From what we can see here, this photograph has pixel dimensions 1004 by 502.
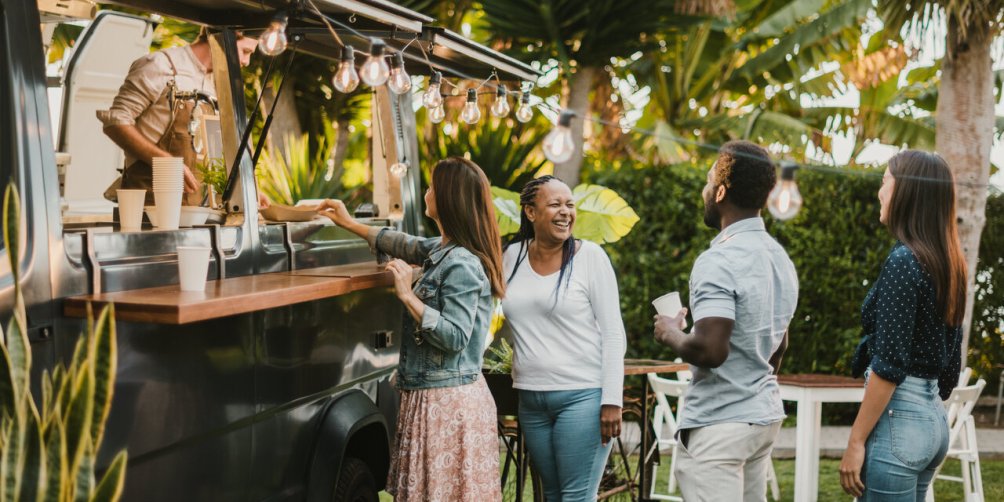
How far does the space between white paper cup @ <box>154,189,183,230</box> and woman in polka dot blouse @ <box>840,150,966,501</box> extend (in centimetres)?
240

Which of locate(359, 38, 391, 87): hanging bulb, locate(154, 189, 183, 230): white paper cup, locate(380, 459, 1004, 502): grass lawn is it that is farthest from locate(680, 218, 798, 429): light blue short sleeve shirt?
locate(380, 459, 1004, 502): grass lawn

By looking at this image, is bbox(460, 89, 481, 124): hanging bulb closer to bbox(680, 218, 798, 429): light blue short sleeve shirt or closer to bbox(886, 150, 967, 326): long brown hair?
bbox(680, 218, 798, 429): light blue short sleeve shirt

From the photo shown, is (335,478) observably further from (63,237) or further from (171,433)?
(63,237)

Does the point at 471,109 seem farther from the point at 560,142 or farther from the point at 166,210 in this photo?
the point at 166,210

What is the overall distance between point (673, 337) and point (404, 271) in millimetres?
1021

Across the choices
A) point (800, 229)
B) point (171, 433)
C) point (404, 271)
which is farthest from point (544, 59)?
point (171, 433)

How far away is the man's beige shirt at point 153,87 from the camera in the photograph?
14.6 ft

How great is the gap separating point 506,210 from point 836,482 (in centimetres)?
322

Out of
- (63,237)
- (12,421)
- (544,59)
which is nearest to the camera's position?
(12,421)

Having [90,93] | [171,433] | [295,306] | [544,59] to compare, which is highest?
[544,59]

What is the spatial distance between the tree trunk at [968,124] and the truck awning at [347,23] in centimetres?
527

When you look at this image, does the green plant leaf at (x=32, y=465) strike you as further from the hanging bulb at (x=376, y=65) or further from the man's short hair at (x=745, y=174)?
the man's short hair at (x=745, y=174)

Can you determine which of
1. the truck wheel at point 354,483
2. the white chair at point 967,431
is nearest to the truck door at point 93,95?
the truck wheel at point 354,483

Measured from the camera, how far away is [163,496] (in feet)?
10.6
